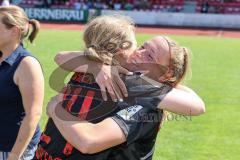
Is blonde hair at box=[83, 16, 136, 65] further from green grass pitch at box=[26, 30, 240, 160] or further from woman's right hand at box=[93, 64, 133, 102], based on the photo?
green grass pitch at box=[26, 30, 240, 160]

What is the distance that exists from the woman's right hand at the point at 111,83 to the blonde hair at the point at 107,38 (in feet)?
0.19

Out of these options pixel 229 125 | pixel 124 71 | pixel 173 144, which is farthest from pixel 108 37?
pixel 229 125

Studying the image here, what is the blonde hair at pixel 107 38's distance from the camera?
7.96ft

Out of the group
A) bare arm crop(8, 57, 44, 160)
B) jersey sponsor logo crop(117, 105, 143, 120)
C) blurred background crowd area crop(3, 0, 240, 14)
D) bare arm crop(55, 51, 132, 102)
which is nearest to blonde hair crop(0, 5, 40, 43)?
bare arm crop(8, 57, 44, 160)

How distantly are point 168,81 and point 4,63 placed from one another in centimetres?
134

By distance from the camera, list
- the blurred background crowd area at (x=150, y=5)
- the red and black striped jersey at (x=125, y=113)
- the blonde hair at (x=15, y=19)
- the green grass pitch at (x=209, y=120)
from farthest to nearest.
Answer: the blurred background crowd area at (x=150, y=5) < the green grass pitch at (x=209, y=120) < the blonde hair at (x=15, y=19) < the red and black striped jersey at (x=125, y=113)

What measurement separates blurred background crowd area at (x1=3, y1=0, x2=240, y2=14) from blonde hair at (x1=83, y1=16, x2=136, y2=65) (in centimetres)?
3398

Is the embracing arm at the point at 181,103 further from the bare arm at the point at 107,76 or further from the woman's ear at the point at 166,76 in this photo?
the bare arm at the point at 107,76

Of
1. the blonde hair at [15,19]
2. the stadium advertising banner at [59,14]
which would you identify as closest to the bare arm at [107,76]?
the blonde hair at [15,19]

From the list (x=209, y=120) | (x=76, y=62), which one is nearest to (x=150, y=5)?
(x=209, y=120)

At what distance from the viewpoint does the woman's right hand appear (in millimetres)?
2395

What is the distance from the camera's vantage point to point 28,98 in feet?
10.6

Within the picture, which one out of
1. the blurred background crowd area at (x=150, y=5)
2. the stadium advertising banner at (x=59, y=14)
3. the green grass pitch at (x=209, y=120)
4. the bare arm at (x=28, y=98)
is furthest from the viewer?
the blurred background crowd area at (x=150, y=5)

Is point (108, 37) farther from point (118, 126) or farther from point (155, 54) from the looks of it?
point (118, 126)
